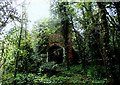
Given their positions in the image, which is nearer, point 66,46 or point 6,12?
point 6,12

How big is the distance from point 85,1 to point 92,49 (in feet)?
25.7

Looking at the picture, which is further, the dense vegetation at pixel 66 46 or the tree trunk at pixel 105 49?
the tree trunk at pixel 105 49

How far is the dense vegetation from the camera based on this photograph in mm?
4105

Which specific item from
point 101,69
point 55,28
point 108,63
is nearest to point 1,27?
point 108,63

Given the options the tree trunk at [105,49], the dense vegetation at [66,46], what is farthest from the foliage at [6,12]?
the tree trunk at [105,49]

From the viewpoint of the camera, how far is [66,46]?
1700cm

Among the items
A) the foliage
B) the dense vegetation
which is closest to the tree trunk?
the dense vegetation

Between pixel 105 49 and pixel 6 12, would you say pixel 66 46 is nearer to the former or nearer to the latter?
pixel 105 49

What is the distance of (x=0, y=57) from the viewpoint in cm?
330

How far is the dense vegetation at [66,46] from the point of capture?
4.11 metres

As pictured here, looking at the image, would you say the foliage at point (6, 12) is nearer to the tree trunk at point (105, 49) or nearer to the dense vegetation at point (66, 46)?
the dense vegetation at point (66, 46)

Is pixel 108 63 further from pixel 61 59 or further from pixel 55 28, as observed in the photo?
pixel 61 59

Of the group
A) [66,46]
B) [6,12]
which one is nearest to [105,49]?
[6,12]

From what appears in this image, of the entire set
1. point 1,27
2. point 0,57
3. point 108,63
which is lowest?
point 108,63
